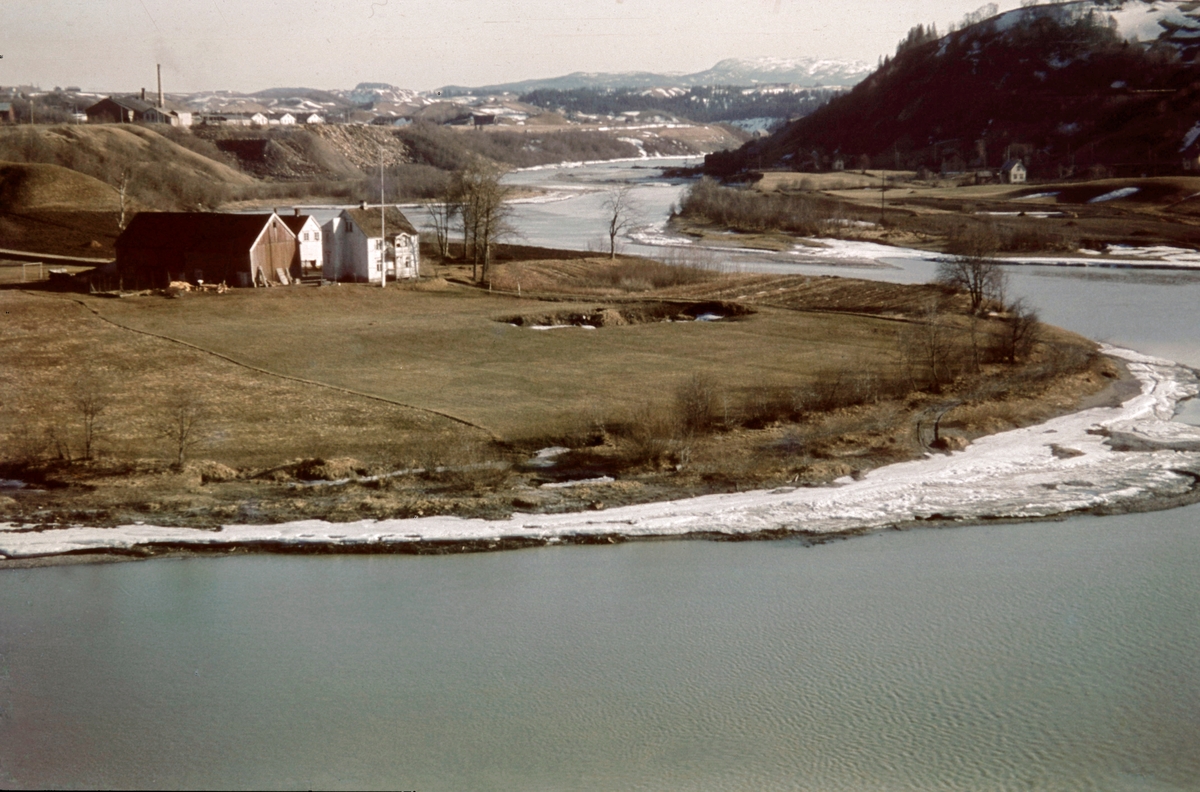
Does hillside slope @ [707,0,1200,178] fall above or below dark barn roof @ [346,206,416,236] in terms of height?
above

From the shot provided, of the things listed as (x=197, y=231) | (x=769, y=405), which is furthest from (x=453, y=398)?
(x=197, y=231)

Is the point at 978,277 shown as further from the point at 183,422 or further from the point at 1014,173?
the point at 1014,173

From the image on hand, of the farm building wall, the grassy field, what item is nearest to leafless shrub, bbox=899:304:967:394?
the grassy field

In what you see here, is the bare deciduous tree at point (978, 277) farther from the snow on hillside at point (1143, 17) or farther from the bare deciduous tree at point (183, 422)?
the snow on hillside at point (1143, 17)

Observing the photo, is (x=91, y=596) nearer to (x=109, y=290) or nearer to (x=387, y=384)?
(x=387, y=384)

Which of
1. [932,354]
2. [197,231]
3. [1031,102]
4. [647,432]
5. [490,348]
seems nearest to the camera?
[647,432]

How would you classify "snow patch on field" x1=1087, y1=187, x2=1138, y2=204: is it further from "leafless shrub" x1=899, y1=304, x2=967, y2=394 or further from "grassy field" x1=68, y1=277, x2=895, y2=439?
"leafless shrub" x1=899, y1=304, x2=967, y2=394

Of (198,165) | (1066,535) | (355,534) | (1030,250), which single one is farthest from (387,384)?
(198,165)
